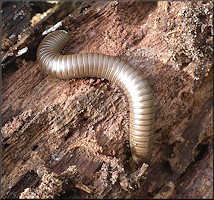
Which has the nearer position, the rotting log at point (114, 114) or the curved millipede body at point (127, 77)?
the rotting log at point (114, 114)

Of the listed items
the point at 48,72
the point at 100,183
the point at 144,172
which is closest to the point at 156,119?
the point at 144,172

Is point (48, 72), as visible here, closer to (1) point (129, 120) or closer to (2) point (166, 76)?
(1) point (129, 120)

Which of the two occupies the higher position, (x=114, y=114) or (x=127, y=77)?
(x=127, y=77)

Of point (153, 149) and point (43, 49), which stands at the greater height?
point (43, 49)
